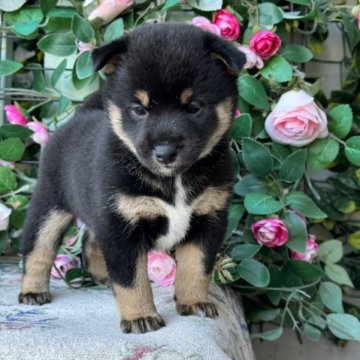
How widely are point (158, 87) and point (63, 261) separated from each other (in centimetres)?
118

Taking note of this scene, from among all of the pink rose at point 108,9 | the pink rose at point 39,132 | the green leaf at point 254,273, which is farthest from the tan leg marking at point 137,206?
the pink rose at point 108,9

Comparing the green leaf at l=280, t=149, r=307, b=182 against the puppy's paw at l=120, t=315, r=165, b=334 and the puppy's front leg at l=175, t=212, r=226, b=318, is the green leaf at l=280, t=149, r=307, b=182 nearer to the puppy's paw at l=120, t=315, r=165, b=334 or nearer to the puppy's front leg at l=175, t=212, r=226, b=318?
the puppy's front leg at l=175, t=212, r=226, b=318

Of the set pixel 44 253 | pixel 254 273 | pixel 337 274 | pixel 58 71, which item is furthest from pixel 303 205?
pixel 58 71

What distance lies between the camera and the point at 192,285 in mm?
2117

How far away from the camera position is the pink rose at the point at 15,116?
9.89 ft

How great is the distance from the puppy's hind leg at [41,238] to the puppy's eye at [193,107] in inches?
32.4

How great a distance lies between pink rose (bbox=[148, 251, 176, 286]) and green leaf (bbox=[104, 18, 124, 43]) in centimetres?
96

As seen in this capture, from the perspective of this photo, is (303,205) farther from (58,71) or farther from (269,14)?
(58,71)

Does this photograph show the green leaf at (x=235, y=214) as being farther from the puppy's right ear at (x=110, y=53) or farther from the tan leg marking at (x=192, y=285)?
the puppy's right ear at (x=110, y=53)

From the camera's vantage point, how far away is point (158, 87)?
6.06ft

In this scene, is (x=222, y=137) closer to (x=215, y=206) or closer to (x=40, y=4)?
(x=215, y=206)

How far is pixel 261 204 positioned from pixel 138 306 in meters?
0.81

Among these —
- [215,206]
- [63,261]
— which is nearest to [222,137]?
[215,206]

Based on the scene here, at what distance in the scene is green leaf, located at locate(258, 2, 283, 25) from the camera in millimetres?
2795
